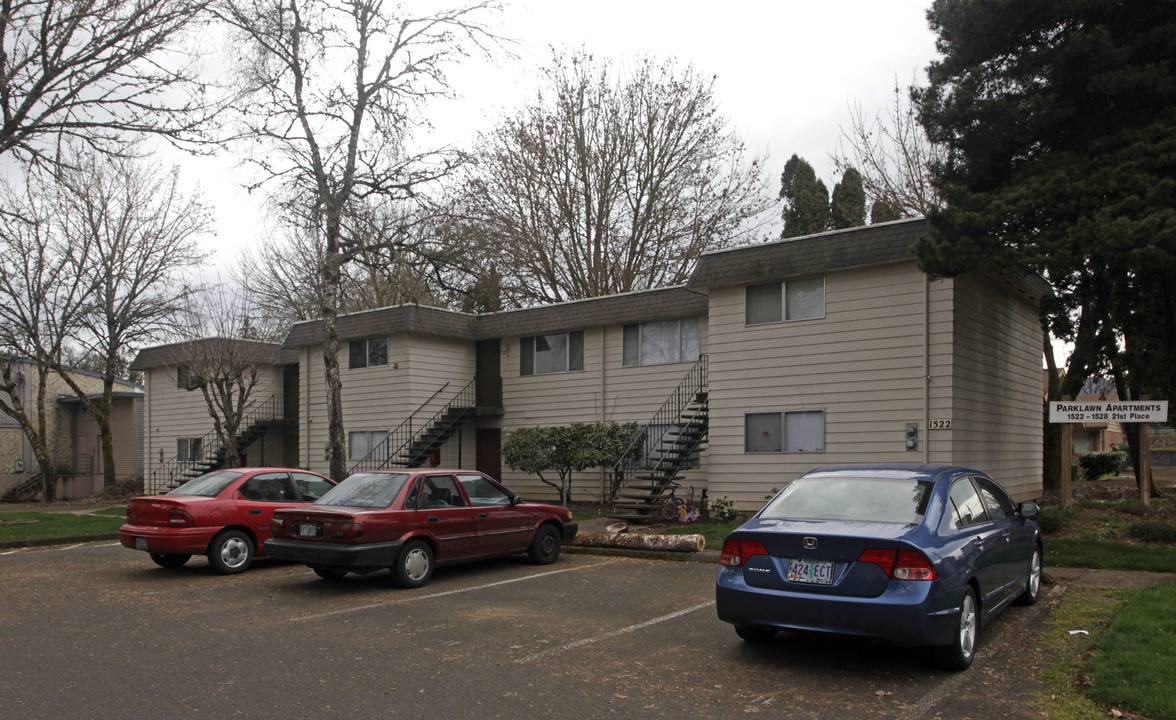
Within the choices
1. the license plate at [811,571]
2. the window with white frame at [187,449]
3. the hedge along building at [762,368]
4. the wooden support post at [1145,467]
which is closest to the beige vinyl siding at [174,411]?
the window with white frame at [187,449]

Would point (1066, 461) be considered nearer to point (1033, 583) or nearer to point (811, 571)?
point (1033, 583)

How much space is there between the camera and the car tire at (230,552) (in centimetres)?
1162

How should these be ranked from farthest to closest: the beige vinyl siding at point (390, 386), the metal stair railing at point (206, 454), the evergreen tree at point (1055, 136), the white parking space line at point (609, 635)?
the metal stair railing at point (206, 454) → the beige vinyl siding at point (390, 386) → the evergreen tree at point (1055, 136) → the white parking space line at point (609, 635)

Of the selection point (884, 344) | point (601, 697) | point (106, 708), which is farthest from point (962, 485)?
point (884, 344)

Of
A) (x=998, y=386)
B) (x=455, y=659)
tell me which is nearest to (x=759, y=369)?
(x=998, y=386)

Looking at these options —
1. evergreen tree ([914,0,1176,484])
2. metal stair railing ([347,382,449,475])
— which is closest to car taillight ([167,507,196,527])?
evergreen tree ([914,0,1176,484])

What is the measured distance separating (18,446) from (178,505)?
31.6m

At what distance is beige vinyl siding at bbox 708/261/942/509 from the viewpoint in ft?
52.1

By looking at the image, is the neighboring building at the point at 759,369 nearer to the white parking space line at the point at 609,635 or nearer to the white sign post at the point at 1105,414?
the white sign post at the point at 1105,414

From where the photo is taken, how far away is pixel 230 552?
11.8 meters

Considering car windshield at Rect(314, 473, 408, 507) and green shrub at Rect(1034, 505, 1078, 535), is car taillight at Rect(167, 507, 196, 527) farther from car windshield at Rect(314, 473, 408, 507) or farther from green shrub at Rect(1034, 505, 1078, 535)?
green shrub at Rect(1034, 505, 1078, 535)

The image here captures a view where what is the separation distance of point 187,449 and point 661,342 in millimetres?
19193

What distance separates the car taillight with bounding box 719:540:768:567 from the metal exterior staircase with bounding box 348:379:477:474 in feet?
56.1

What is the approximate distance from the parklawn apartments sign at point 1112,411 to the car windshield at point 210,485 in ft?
39.3
